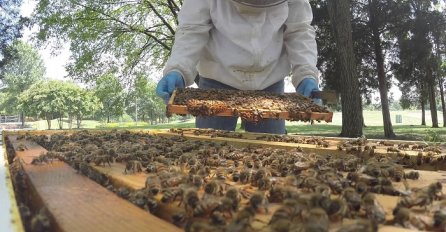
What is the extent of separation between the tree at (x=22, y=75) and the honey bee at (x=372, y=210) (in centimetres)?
9172

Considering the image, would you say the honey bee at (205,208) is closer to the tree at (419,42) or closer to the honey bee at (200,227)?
the honey bee at (200,227)

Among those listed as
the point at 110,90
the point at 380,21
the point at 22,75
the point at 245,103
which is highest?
the point at 22,75

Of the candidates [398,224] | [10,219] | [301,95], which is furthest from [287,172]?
[301,95]

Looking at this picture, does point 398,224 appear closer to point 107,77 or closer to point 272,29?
point 272,29

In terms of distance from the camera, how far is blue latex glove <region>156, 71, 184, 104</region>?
4.81 metres

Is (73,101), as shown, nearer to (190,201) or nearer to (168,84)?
(168,84)

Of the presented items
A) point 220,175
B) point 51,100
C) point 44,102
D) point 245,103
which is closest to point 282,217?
point 220,175

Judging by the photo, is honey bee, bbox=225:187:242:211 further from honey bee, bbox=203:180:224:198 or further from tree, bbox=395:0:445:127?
tree, bbox=395:0:445:127

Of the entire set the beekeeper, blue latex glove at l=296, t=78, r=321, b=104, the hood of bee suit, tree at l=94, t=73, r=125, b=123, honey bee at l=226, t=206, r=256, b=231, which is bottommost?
honey bee at l=226, t=206, r=256, b=231

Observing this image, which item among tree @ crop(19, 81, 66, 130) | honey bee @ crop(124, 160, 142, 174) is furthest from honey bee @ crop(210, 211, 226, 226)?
tree @ crop(19, 81, 66, 130)

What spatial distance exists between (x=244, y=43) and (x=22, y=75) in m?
107

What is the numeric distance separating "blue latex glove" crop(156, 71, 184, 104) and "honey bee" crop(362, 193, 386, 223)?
3.80 m

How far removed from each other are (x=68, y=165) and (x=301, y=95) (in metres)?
3.46

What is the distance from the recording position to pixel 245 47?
15.8 ft
